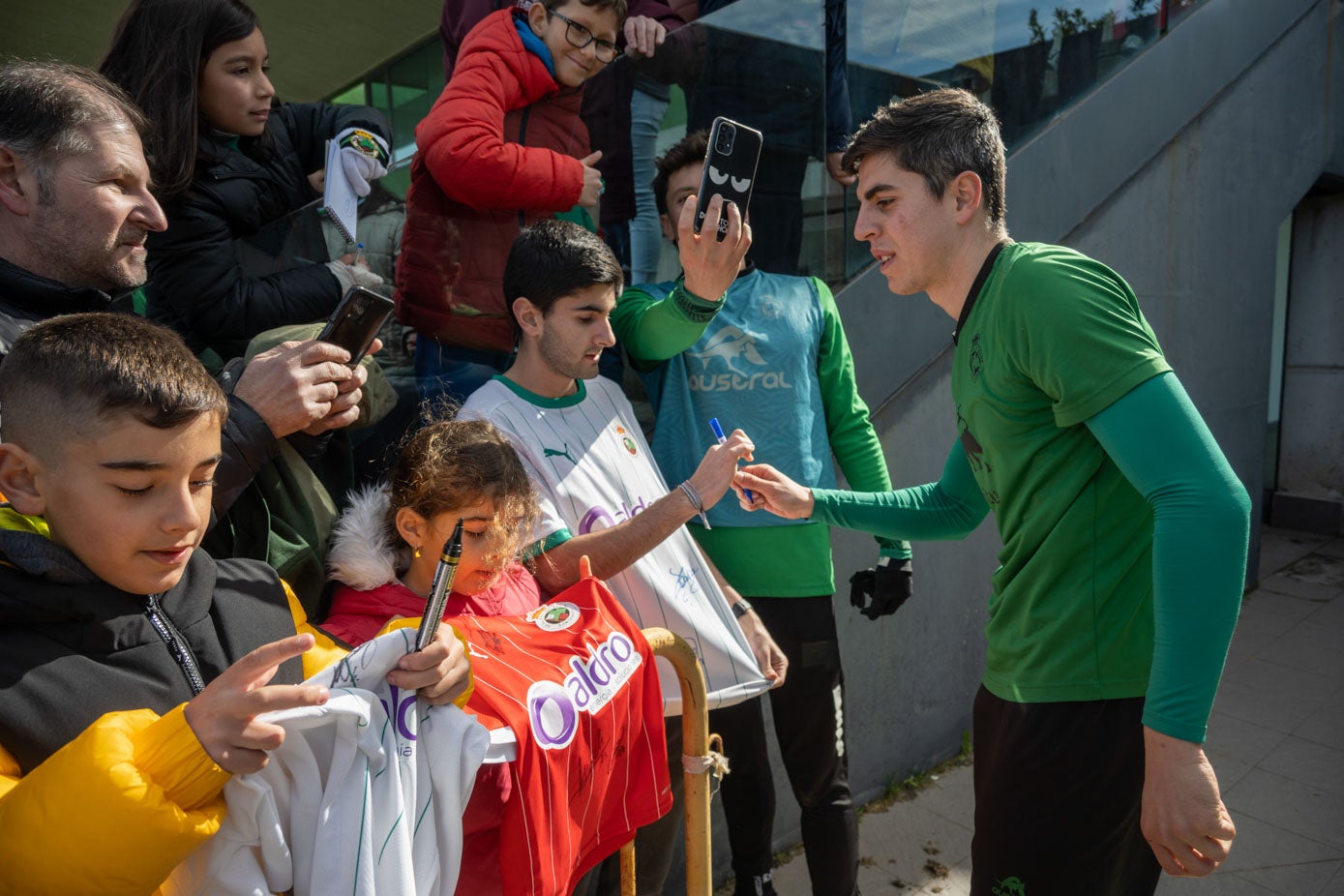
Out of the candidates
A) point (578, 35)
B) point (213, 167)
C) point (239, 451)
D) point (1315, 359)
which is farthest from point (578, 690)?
point (1315, 359)

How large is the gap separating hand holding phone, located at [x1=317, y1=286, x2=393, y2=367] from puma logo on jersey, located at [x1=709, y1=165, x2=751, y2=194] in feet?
3.34

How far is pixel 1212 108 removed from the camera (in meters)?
5.24

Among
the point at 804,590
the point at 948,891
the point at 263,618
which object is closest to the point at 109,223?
the point at 263,618

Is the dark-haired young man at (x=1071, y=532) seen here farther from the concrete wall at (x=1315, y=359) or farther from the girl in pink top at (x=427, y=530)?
the concrete wall at (x=1315, y=359)

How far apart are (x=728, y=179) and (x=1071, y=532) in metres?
1.29

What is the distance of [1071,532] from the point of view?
1.68m

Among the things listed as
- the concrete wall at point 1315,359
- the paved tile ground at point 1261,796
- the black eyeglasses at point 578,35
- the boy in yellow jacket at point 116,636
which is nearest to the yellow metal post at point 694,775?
the boy in yellow jacket at point 116,636

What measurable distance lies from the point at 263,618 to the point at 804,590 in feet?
5.17

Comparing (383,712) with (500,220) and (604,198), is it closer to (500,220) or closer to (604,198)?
(500,220)

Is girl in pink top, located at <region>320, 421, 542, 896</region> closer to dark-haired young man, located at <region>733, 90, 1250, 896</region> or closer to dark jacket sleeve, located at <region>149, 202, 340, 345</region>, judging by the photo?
dark jacket sleeve, located at <region>149, 202, 340, 345</region>

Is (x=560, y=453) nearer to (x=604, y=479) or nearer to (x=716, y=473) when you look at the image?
(x=604, y=479)

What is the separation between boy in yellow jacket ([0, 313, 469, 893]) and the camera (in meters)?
1.02

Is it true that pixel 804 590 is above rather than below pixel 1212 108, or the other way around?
below

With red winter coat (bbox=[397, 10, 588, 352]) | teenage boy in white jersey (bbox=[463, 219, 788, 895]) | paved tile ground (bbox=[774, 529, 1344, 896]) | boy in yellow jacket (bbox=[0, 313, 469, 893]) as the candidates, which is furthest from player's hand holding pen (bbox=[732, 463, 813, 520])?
paved tile ground (bbox=[774, 529, 1344, 896])
